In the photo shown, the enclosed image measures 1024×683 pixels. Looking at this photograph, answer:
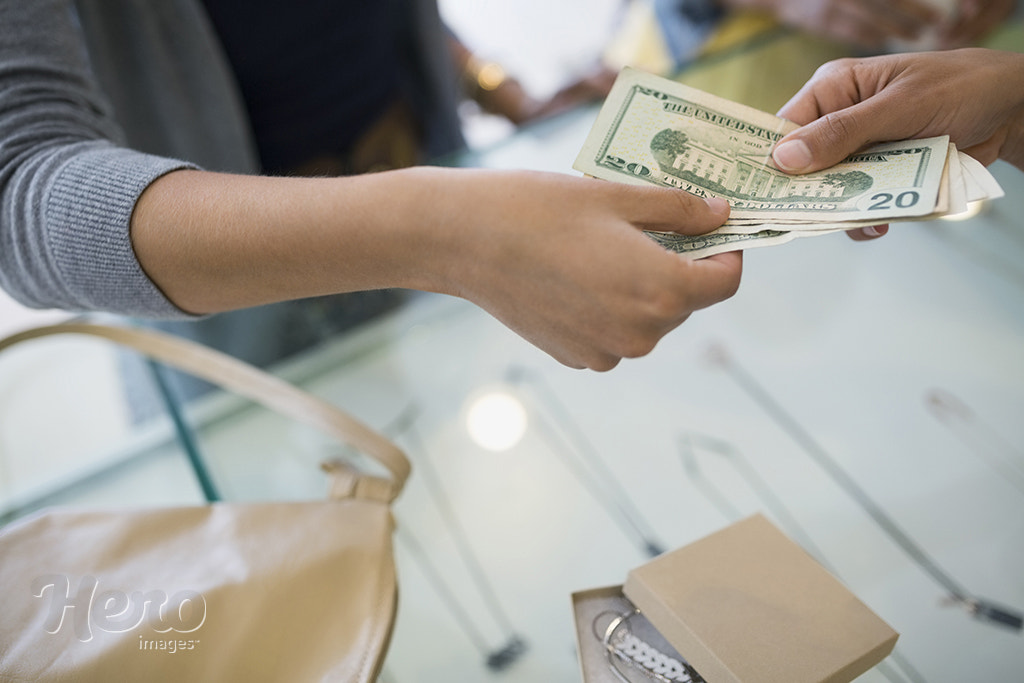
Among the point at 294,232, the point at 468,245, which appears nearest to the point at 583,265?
the point at 468,245

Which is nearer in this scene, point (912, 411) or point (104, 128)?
point (104, 128)

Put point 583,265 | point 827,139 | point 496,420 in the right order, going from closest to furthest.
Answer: point 583,265 → point 827,139 → point 496,420

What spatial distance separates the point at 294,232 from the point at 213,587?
1.05 ft

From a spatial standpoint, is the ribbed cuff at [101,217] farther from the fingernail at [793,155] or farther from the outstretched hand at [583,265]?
the fingernail at [793,155]

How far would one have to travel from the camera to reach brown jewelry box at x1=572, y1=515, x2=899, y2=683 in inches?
18.8

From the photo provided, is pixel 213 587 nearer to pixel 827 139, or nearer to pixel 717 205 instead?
pixel 717 205

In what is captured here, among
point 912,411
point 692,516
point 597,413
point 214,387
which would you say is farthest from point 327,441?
point 912,411

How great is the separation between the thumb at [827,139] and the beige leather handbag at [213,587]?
0.48 meters

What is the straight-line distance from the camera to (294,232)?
54 cm

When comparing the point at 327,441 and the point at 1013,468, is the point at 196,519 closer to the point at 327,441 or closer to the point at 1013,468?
the point at 327,441

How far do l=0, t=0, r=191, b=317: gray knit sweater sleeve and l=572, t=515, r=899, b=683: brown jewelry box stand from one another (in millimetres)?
496

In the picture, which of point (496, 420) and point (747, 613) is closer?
point (747, 613)

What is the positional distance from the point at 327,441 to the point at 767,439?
1.86 feet

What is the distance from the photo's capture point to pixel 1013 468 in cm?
75
